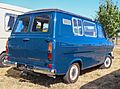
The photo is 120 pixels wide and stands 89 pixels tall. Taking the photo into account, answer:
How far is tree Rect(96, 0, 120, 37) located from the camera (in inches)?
774

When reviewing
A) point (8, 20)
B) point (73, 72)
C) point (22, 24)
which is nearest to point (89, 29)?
point (73, 72)

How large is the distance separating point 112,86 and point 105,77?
127 cm

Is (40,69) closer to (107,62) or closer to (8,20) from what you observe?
(8,20)

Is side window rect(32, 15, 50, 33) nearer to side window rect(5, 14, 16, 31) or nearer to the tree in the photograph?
side window rect(5, 14, 16, 31)

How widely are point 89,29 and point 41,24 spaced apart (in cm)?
221

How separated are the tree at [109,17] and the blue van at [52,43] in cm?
1196

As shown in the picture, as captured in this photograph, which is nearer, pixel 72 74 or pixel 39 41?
pixel 39 41

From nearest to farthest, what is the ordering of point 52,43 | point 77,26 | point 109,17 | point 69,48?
point 52,43 < point 69,48 < point 77,26 < point 109,17

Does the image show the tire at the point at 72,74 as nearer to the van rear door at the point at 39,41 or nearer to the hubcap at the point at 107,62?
the van rear door at the point at 39,41

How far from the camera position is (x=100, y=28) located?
934 cm

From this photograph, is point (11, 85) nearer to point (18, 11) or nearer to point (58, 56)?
point (58, 56)

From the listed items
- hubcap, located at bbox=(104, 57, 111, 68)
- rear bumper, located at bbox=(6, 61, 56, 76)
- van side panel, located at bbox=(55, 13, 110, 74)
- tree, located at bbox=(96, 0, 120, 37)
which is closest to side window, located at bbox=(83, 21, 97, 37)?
van side panel, located at bbox=(55, 13, 110, 74)

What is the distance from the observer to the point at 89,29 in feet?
27.3

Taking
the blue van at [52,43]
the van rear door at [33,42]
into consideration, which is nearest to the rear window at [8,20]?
the blue van at [52,43]
